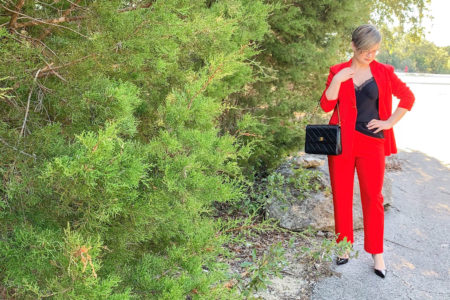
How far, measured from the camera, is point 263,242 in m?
4.45

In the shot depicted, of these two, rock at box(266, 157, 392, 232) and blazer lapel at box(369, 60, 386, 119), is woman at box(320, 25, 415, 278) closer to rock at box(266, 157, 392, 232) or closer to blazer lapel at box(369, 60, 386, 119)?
blazer lapel at box(369, 60, 386, 119)

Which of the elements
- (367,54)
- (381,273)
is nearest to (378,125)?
(367,54)

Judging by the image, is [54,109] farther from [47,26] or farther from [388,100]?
[388,100]

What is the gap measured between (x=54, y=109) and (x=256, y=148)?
3341 mm

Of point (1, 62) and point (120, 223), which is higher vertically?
point (1, 62)

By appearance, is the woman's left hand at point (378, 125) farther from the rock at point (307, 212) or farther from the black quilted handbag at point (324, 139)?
the rock at point (307, 212)

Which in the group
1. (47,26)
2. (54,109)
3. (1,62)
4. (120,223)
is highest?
(47,26)

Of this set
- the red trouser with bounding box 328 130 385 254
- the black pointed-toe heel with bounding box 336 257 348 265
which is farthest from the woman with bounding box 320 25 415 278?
the black pointed-toe heel with bounding box 336 257 348 265

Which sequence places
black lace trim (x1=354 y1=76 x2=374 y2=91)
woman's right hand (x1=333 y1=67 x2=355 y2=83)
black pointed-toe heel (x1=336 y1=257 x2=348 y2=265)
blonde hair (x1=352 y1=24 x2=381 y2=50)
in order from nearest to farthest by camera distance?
blonde hair (x1=352 y1=24 x2=381 y2=50) < woman's right hand (x1=333 y1=67 x2=355 y2=83) < black lace trim (x1=354 y1=76 x2=374 y2=91) < black pointed-toe heel (x1=336 y1=257 x2=348 y2=265)

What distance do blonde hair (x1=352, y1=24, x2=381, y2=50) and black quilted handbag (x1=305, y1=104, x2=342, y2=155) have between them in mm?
605

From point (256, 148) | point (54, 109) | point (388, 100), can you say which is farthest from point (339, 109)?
point (54, 109)

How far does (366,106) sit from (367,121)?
0.13 m

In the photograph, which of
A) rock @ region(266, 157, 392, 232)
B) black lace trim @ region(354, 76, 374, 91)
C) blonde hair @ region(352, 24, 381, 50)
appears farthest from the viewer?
rock @ region(266, 157, 392, 232)

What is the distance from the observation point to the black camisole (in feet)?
12.0
